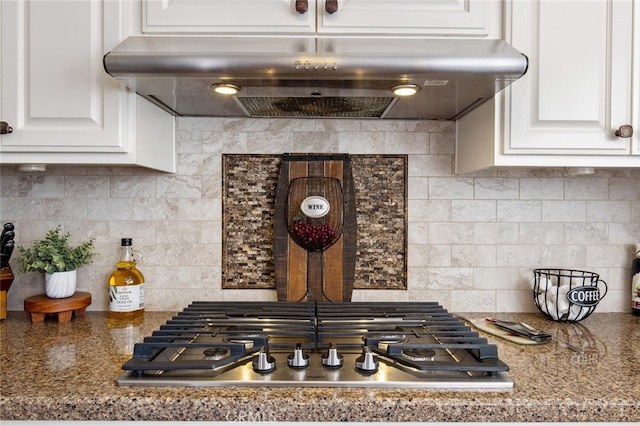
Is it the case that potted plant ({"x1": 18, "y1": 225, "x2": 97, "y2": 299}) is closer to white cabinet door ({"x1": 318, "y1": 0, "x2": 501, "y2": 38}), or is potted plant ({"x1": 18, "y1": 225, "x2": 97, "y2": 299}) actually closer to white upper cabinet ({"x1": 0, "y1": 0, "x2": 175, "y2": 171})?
white upper cabinet ({"x1": 0, "y1": 0, "x2": 175, "y2": 171})

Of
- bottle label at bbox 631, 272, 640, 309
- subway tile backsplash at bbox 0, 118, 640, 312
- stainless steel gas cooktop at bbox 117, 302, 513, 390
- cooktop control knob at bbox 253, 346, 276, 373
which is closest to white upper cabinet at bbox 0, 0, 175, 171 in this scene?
subway tile backsplash at bbox 0, 118, 640, 312

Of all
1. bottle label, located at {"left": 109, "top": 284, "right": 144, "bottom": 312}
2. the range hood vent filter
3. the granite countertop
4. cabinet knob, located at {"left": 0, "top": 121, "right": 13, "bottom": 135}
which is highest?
the range hood vent filter

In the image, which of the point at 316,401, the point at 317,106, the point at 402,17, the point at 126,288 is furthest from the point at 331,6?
the point at 126,288

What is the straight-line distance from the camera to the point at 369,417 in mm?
861

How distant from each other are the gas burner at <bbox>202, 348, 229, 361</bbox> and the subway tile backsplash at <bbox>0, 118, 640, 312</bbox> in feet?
1.60

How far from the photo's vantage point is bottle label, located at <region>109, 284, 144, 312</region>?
1435 mm

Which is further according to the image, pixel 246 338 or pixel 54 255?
pixel 54 255

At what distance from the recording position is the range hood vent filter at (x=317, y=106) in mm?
1295

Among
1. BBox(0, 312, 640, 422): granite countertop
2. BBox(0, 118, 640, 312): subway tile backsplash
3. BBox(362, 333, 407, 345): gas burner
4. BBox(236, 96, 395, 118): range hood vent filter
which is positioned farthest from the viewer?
BBox(0, 118, 640, 312): subway tile backsplash

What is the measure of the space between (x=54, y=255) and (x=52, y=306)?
16 cm

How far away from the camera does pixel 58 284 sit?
4.63 ft

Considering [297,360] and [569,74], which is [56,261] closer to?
[297,360]

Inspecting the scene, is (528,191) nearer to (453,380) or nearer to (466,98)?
(466,98)

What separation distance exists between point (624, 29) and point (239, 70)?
1.03m
